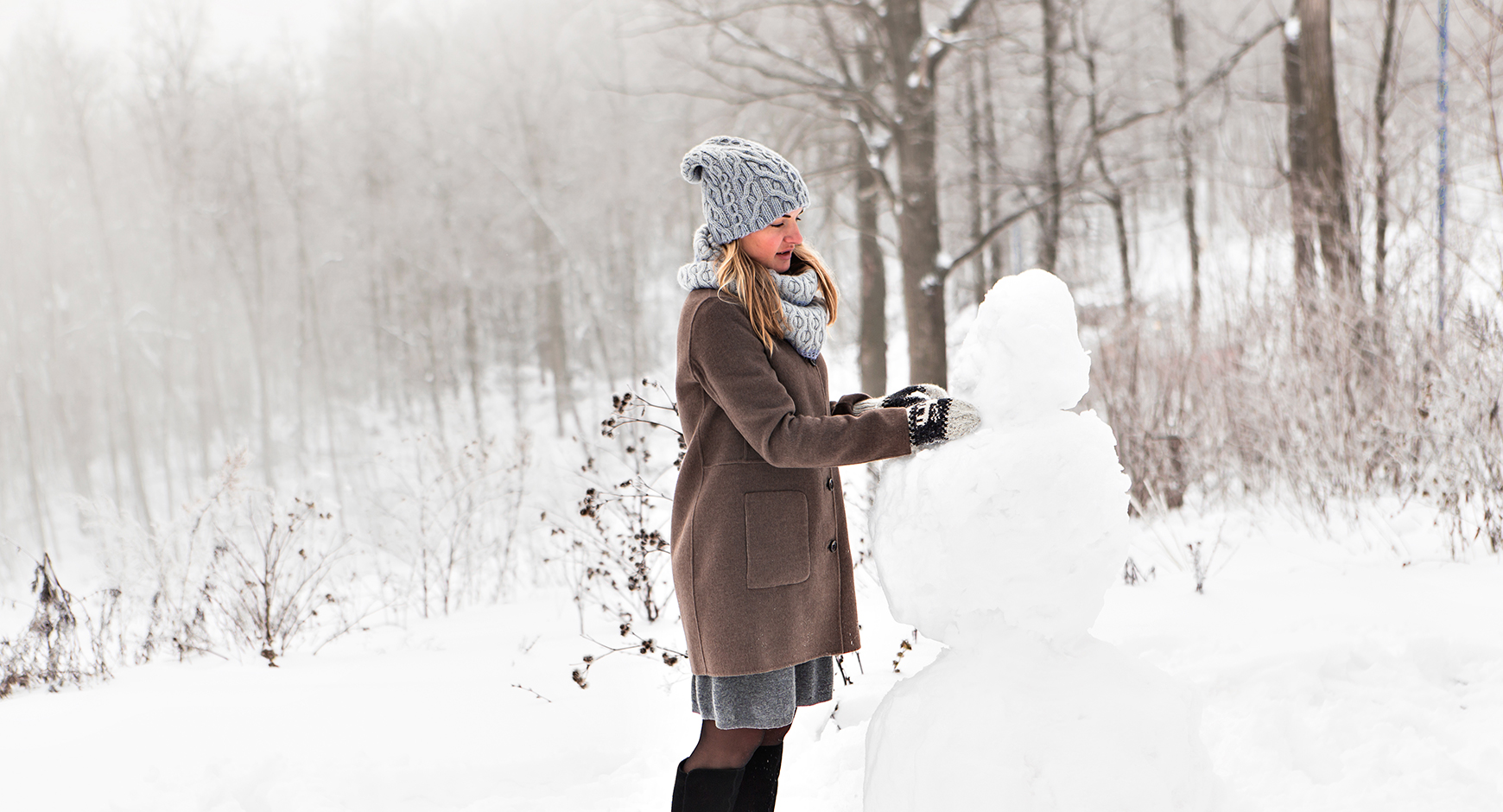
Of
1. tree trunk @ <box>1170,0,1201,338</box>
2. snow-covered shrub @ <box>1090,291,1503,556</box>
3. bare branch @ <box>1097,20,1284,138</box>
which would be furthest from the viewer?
tree trunk @ <box>1170,0,1201,338</box>

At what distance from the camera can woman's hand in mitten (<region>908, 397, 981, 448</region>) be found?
5.09ft

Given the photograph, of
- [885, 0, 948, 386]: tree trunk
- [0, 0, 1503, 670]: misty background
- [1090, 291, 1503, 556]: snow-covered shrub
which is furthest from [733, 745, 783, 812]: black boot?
[885, 0, 948, 386]: tree trunk

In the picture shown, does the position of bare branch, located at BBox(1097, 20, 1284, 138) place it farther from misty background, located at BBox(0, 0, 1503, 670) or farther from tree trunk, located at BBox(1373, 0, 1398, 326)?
tree trunk, located at BBox(1373, 0, 1398, 326)

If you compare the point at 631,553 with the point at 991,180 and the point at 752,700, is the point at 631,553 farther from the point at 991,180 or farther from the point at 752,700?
the point at 991,180

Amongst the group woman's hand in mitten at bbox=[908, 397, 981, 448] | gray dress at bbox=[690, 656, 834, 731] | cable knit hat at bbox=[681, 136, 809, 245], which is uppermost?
cable knit hat at bbox=[681, 136, 809, 245]

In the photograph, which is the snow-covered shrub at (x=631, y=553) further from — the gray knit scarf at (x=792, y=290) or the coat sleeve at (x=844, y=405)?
the gray knit scarf at (x=792, y=290)

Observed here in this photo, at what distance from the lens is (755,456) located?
5.33ft

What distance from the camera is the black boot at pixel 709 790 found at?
1.68 meters

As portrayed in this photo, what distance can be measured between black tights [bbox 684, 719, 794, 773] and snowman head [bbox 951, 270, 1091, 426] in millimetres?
790

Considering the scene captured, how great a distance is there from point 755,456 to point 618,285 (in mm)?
19997

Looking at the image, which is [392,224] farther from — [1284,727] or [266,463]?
[1284,727]

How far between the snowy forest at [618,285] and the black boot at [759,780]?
1099 mm

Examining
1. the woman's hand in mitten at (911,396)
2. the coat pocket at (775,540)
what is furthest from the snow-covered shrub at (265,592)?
the woman's hand in mitten at (911,396)

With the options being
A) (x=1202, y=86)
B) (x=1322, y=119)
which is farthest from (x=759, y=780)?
(x=1202, y=86)
